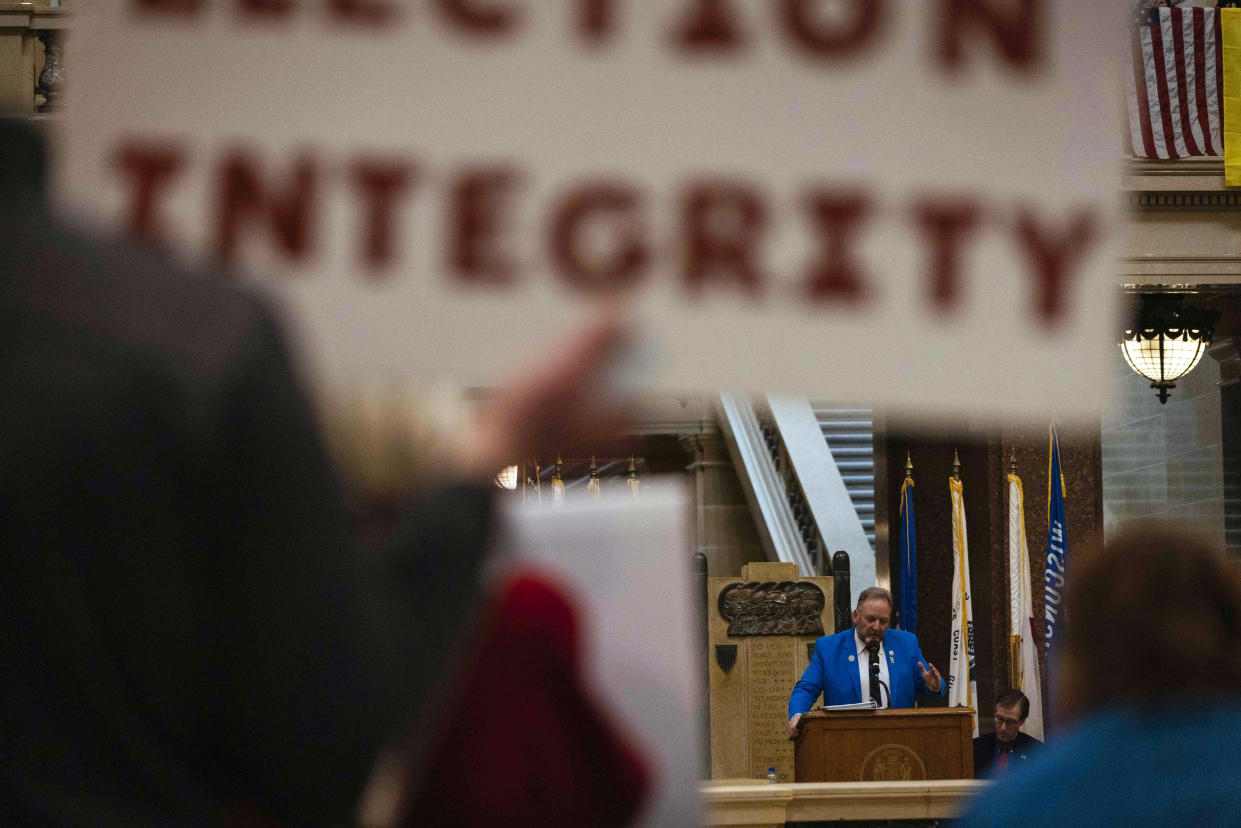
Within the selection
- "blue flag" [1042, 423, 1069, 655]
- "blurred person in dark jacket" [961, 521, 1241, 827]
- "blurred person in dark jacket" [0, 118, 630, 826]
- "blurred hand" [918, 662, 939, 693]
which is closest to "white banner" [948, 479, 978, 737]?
"blue flag" [1042, 423, 1069, 655]

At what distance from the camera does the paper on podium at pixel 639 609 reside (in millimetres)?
1351

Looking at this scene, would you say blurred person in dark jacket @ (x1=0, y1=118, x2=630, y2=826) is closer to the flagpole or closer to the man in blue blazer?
the man in blue blazer

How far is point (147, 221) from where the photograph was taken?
1322mm

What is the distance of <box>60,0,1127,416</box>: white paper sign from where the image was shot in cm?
133

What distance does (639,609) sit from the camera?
4.68ft

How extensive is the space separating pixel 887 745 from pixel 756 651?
2.96 metres

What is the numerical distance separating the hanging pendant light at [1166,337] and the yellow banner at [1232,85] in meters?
1.07

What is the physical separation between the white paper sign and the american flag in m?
10.2

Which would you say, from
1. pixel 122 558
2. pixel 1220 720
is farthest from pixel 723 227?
pixel 1220 720

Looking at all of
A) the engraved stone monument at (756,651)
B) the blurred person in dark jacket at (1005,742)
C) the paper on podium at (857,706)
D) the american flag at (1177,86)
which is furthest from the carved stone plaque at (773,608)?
the american flag at (1177,86)

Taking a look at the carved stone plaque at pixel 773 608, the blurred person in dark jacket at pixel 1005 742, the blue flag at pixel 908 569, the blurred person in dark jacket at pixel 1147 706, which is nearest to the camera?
the blurred person in dark jacket at pixel 1147 706

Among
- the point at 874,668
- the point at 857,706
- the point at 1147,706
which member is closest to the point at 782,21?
the point at 1147,706

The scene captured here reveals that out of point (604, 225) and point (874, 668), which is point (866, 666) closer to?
point (874, 668)

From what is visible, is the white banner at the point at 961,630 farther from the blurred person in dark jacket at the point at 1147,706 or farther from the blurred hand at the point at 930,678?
the blurred person in dark jacket at the point at 1147,706
